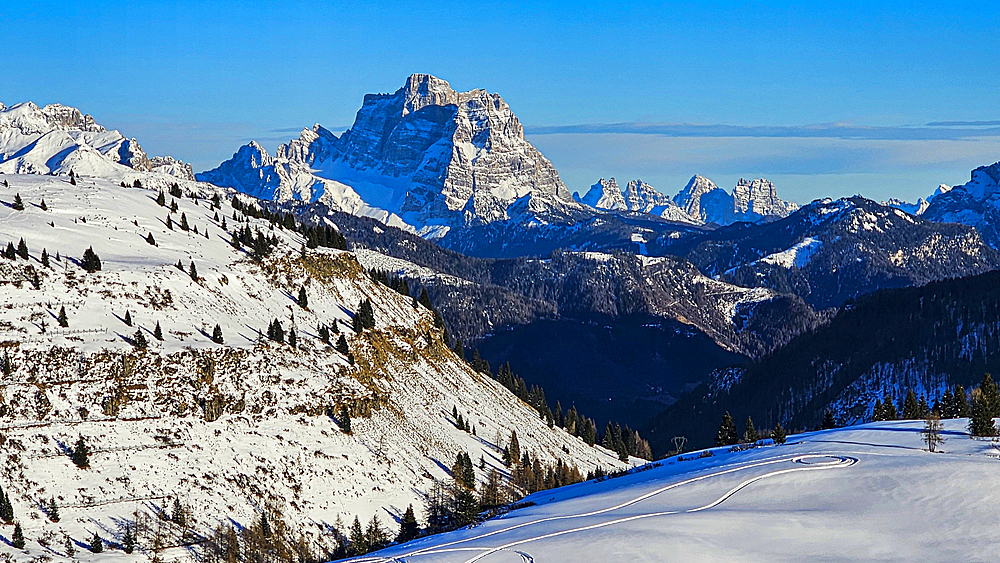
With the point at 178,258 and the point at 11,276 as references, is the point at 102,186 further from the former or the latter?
the point at 11,276

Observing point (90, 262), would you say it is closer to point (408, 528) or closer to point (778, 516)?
point (408, 528)

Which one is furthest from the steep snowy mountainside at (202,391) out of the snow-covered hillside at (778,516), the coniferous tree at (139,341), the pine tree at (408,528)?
the snow-covered hillside at (778,516)

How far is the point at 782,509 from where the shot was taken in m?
66.2

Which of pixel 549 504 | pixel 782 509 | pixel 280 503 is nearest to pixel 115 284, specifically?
pixel 280 503

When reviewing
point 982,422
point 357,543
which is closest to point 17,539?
point 357,543

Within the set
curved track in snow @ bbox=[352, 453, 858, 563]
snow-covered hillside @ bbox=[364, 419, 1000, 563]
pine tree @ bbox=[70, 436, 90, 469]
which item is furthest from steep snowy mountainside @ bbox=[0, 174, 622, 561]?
curved track in snow @ bbox=[352, 453, 858, 563]

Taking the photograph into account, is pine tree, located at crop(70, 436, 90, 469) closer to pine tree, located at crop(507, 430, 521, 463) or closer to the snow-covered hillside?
the snow-covered hillside

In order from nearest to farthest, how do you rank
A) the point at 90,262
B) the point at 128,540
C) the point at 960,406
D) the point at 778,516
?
1. the point at 778,516
2. the point at 128,540
3. the point at 90,262
4. the point at 960,406

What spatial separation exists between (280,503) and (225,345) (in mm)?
25524

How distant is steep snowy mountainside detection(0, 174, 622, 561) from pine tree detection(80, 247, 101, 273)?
0.82 m

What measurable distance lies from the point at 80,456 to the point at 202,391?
18.2m

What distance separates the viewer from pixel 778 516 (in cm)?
6369

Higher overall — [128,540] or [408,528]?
[128,540]

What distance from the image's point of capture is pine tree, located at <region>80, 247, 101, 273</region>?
121 metres
